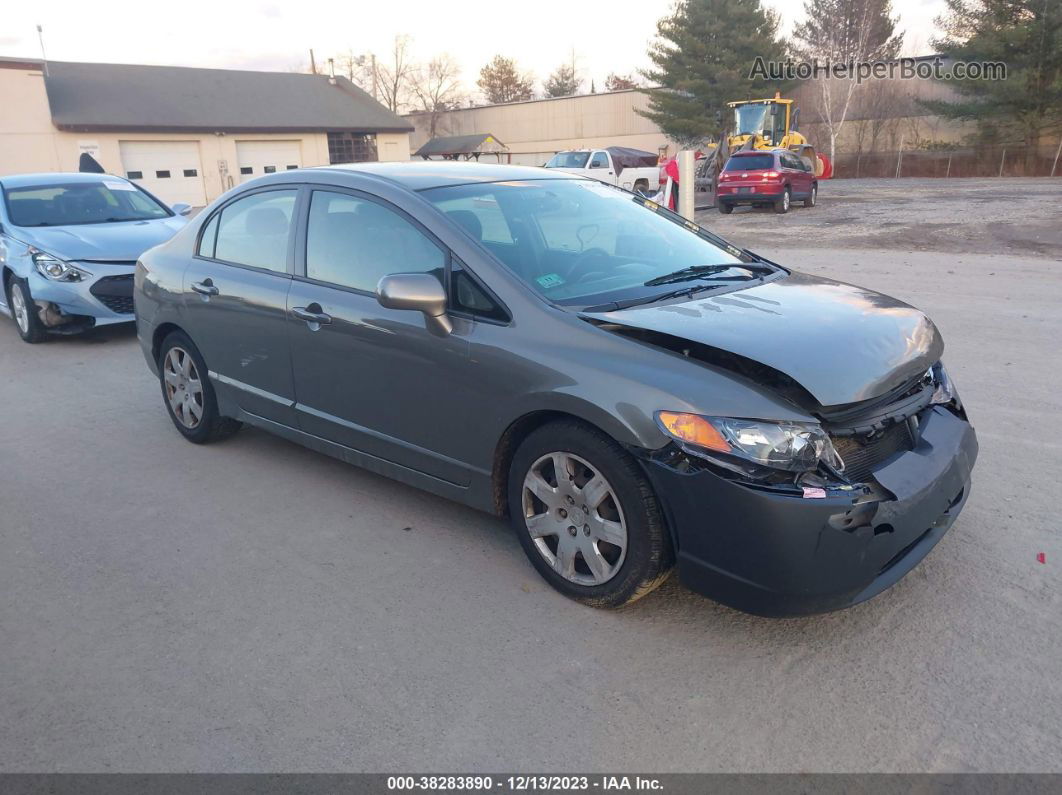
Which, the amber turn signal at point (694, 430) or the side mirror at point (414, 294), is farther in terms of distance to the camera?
the side mirror at point (414, 294)

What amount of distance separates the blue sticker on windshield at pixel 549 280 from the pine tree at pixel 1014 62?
4149 centimetres

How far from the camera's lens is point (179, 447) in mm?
5523

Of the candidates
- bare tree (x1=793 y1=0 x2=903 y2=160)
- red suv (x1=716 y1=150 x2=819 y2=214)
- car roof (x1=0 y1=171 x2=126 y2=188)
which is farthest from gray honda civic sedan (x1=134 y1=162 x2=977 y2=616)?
bare tree (x1=793 y1=0 x2=903 y2=160)

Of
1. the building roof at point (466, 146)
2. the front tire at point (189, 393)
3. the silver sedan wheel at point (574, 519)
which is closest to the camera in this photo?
the silver sedan wheel at point (574, 519)

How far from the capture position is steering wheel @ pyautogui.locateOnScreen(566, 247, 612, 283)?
3.86 m

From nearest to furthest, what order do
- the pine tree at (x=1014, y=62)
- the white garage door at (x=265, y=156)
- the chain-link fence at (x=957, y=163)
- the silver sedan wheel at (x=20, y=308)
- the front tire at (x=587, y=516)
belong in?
1. the front tire at (x=587, y=516)
2. the silver sedan wheel at (x=20, y=308)
3. the pine tree at (x=1014, y=62)
4. the chain-link fence at (x=957, y=163)
5. the white garage door at (x=265, y=156)

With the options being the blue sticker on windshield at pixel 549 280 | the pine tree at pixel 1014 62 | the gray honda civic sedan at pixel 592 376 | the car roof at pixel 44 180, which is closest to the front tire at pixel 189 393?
the gray honda civic sedan at pixel 592 376

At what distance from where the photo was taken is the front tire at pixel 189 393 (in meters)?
5.28

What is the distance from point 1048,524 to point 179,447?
493cm

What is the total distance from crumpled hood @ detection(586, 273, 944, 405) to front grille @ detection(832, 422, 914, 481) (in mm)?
156

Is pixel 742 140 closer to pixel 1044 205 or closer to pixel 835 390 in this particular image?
pixel 1044 205

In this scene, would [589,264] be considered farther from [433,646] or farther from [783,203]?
[783,203]

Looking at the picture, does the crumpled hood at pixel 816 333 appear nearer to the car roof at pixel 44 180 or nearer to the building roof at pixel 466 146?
the car roof at pixel 44 180

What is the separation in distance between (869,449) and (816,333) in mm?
511
